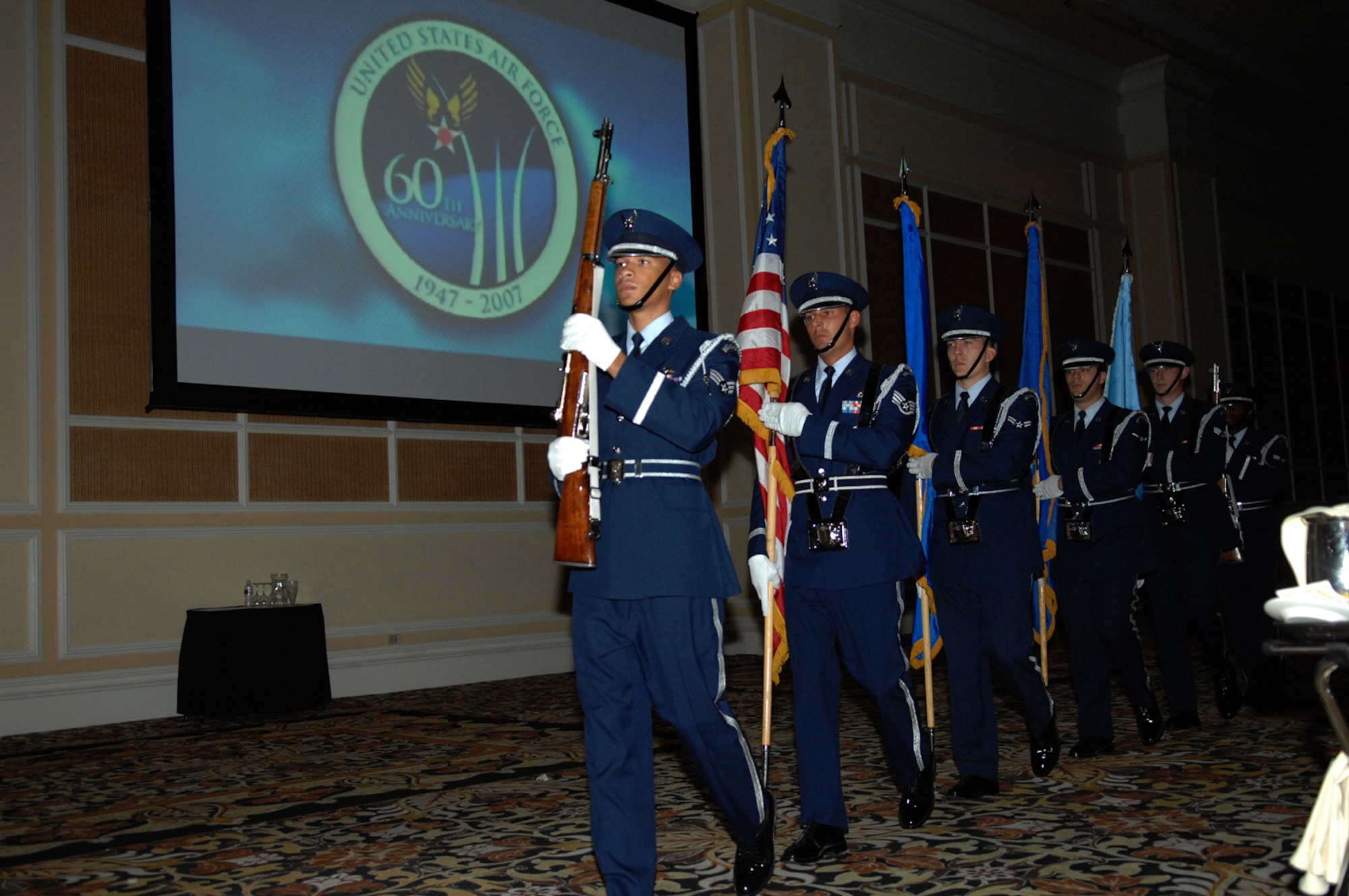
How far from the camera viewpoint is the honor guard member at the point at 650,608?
8.00 feet

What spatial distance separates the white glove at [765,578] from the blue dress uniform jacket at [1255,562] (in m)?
3.17

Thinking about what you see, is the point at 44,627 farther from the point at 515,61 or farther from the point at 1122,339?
the point at 1122,339

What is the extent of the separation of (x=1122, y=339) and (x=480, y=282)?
3507 millimetres

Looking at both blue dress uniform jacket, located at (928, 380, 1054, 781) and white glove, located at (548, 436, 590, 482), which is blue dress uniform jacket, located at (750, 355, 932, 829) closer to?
blue dress uniform jacket, located at (928, 380, 1054, 781)

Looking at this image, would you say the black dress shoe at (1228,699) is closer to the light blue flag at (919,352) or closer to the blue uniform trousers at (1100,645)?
the blue uniform trousers at (1100,645)

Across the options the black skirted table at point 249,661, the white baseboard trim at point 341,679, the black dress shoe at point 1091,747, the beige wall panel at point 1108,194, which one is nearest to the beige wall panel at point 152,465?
the black skirted table at point 249,661

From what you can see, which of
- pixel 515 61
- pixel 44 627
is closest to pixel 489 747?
pixel 44 627

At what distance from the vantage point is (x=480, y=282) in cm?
674

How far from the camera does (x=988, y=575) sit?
378 centimetres

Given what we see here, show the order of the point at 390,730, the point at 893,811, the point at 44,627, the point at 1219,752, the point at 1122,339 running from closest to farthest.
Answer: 1. the point at 893,811
2. the point at 1219,752
3. the point at 390,730
4. the point at 44,627
5. the point at 1122,339

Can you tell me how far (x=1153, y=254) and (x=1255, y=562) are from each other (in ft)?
21.0

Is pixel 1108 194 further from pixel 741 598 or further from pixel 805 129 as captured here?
pixel 741 598

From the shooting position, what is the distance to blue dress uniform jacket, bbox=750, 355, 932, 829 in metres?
3.10

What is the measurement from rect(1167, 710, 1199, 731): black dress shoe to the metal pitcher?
3.64 meters
